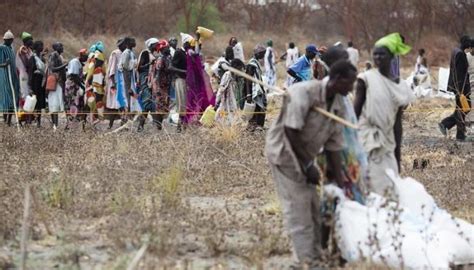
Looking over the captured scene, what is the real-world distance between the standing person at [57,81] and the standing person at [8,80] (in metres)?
0.57

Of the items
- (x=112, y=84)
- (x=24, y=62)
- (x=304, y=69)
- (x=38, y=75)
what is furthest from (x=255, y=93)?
(x=24, y=62)

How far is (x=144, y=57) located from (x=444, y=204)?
24.7 ft

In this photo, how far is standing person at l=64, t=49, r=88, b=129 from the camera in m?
13.6

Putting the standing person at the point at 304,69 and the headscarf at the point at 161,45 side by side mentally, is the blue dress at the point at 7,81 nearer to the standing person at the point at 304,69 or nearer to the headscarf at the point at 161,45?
the headscarf at the point at 161,45

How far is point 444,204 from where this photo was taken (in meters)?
7.31

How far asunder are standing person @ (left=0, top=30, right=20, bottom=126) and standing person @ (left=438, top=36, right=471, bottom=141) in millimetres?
6166

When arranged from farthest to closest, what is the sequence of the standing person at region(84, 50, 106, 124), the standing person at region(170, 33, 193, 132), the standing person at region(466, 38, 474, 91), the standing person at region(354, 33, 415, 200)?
the standing person at region(84, 50, 106, 124) → the standing person at region(170, 33, 193, 132) → the standing person at region(466, 38, 474, 91) → the standing person at region(354, 33, 415, 200)

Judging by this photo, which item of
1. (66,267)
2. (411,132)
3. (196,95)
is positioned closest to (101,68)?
(196,95)

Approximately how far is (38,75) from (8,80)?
1.51 feet

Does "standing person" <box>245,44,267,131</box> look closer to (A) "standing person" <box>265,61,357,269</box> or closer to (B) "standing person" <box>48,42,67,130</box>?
(B) "standing person" <box>48,42,67,130</box>

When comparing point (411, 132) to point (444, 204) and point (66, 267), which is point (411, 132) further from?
point (66, 267)

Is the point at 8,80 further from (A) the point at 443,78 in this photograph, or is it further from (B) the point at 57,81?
(A) the point at 443,78

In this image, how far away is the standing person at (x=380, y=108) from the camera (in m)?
5.89

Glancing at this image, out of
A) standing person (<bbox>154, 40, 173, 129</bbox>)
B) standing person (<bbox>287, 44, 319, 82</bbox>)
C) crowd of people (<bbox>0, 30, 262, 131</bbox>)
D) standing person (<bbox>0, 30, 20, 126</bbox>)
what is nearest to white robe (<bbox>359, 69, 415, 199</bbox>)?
standing person (<bbox>287, 44, 319, 82</bbox>)
